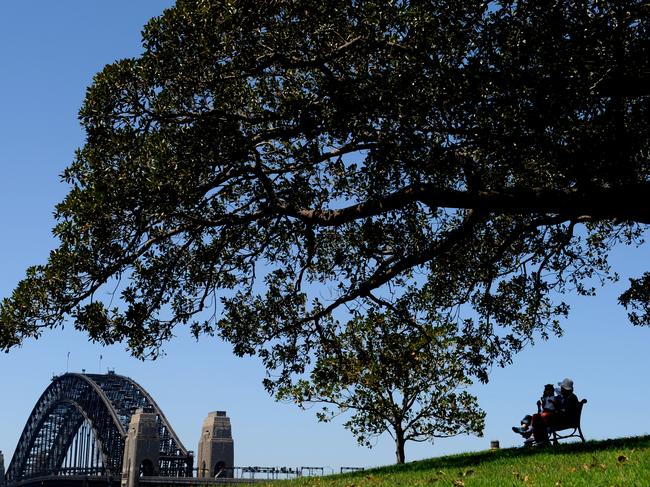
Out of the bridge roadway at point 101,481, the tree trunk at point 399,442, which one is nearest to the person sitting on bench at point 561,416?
the tree trunk at point 399,442

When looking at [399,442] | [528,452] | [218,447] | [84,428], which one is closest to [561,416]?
[528,452]

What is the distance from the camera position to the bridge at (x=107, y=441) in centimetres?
8362

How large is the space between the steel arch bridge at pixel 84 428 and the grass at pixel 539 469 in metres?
96.2

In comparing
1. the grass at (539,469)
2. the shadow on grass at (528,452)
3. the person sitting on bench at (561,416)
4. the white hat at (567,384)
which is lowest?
the grass at (539,469)

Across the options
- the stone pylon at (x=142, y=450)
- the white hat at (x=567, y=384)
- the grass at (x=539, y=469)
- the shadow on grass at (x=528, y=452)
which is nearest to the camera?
the grass at (x=539, y=469)

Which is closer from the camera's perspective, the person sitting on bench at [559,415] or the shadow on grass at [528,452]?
the shadow on grass at [528,452]

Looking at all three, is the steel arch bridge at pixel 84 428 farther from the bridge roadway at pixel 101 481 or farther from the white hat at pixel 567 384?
the white hat at pixel 567 384

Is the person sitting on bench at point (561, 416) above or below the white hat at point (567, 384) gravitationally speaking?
below

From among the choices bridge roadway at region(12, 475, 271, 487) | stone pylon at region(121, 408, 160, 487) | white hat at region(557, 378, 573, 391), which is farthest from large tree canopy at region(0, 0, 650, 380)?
stone pylon at region(121, 408, 160, 487)

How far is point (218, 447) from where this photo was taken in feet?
271

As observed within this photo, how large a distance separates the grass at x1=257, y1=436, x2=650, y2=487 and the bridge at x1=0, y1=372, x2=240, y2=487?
6686cm

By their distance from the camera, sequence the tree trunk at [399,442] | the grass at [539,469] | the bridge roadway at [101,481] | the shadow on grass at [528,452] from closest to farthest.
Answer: the grass at [539,469], the shadow on grass at [528,452], the tree trunk at [399,442], the bridge roadway at [101,481]

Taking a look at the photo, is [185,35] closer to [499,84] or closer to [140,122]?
[140,122]

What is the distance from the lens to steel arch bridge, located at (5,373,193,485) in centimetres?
12156
